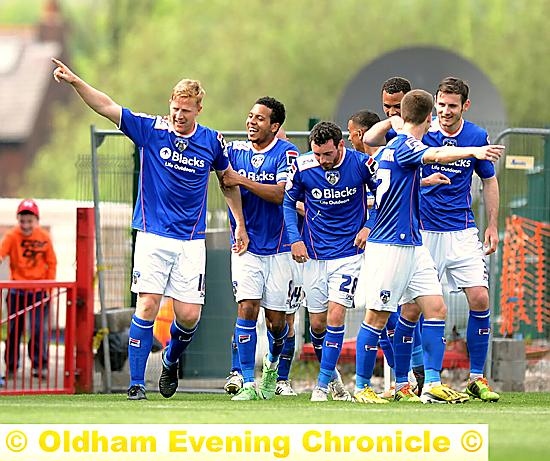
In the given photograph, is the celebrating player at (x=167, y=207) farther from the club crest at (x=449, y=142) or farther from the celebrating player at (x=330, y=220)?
the club crest at (x=449, y=142)

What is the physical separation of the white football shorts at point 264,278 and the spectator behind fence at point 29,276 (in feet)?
9.39

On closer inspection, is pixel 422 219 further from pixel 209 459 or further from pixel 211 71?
pixel 211 71

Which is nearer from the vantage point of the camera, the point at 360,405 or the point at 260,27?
the point at 360,405

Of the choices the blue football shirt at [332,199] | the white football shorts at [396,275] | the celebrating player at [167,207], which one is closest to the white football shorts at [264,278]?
the blue football shirt at [332,199]

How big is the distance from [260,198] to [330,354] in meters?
1.41

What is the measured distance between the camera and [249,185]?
13.6 meters

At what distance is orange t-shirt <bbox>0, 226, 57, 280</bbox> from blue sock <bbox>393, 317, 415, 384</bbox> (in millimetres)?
5343

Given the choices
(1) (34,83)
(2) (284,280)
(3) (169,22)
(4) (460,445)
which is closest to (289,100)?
(3) (169,22)

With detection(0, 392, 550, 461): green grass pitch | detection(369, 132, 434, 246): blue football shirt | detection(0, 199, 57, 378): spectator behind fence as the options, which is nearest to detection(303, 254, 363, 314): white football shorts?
detection(369, 132, 434, 246): blue football shirt

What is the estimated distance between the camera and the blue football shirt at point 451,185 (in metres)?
13.6

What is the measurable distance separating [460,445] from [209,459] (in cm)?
137

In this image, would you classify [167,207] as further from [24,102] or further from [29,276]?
[24,102]

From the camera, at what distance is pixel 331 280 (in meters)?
13.5

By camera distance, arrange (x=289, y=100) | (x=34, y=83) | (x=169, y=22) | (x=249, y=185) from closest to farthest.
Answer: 1. (x=249, y=185)
2. (x=289, y=100)
3. (x=169, y=22)
4. (x=34, y=83)
